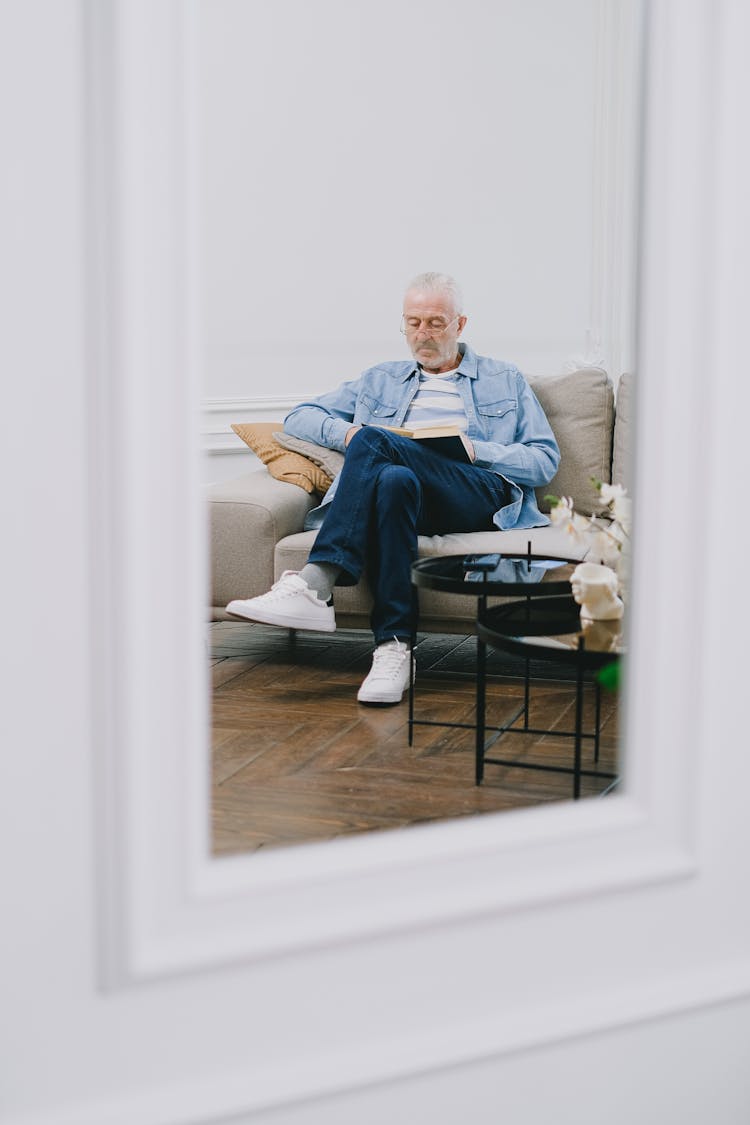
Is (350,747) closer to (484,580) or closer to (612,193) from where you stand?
(484,580)

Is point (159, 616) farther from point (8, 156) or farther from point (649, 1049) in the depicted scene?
point (649, 1049)

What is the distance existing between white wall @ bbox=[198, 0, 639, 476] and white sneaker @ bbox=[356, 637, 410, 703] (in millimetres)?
1926

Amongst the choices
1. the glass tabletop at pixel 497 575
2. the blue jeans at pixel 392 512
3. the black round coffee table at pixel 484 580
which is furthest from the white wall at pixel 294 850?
the blue jeans at pixel 392 512

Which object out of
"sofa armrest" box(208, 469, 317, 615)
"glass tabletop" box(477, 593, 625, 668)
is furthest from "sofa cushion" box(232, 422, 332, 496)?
"glass tabletop" box(477, 593, 625, 668)

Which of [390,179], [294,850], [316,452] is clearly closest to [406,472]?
[316,452]

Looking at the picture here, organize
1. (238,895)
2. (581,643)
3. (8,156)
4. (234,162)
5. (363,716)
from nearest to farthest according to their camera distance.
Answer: (8,156)
(238,895)
(581,643)
(363,716)
(234,162)

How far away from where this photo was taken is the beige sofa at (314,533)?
370 centimetres

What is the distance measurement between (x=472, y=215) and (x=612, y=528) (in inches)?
115

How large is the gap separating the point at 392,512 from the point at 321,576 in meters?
0.26

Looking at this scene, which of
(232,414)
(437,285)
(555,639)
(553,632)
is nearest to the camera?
(555,639)

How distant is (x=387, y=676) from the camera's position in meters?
3.42

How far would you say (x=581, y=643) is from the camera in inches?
98.6

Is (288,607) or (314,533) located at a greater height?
(314,533)

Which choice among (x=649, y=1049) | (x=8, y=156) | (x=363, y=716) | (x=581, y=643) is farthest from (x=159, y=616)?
(x=363, y=716)
